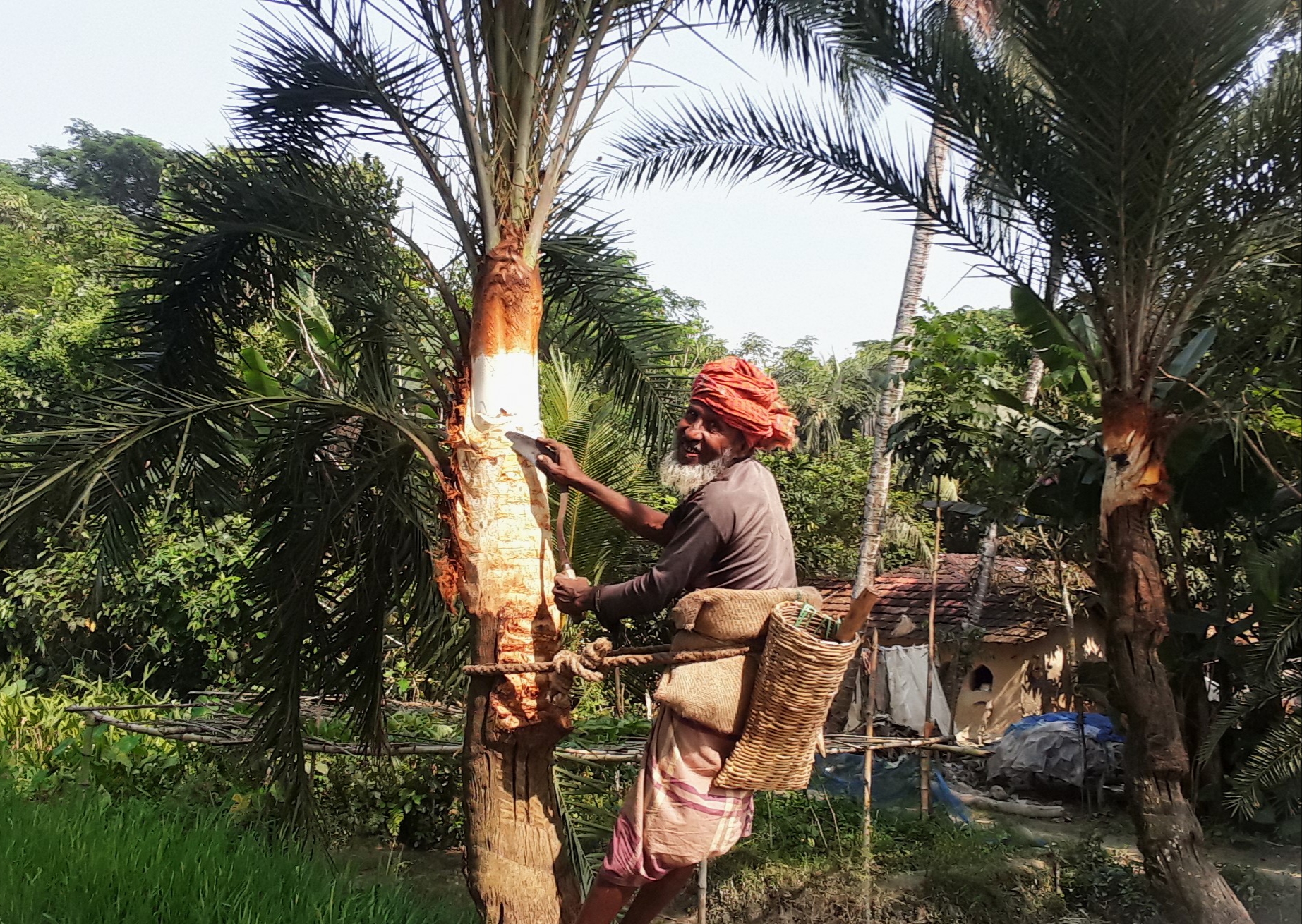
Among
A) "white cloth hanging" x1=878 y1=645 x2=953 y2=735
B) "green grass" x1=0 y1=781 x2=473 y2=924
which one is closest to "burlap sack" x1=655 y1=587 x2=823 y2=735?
"green grass" x1=0 y1=781 x2=473 y2=924

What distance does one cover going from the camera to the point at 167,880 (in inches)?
143

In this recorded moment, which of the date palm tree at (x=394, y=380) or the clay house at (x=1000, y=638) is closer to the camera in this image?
the date palm tree at (x=394, y=380)

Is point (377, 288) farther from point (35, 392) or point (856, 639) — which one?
point (35, 392)

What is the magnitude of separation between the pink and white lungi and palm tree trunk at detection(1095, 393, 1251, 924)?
3.18 metres

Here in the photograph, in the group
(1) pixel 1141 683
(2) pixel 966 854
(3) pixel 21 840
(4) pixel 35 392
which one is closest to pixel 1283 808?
(2) pixel 966 854

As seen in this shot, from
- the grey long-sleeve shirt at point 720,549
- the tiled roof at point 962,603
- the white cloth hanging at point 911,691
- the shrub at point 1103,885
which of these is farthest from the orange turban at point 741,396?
the white cloth hanging at point 911,691

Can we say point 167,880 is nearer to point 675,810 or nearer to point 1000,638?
point 675,810

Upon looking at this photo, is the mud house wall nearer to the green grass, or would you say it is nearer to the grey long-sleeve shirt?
the green grass

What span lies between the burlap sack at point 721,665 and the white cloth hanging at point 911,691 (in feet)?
33.0

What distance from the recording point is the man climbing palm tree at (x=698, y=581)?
9.34 feet

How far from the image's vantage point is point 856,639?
2.85 metres

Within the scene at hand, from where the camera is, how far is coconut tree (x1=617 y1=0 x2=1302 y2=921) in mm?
4375

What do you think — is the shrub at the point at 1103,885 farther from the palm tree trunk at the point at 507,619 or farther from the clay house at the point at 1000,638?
the clay house at the point at 1000,638

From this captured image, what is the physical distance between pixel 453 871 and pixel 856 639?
571 centimetres
